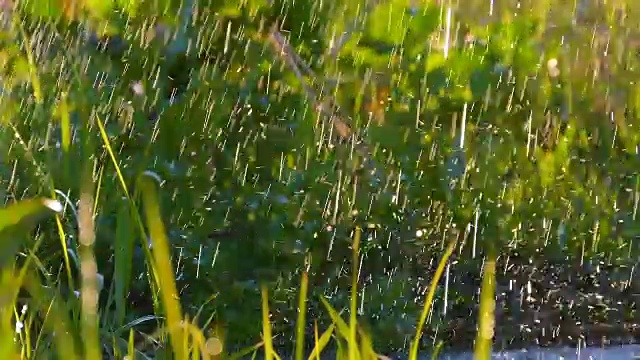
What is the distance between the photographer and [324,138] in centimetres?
152

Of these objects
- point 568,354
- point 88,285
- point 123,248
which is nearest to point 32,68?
point 123,248

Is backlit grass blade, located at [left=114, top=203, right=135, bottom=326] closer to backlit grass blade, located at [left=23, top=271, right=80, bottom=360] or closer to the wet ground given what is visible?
backlit grass blade, located at [left=23, top=271, right=80, bottom=360]

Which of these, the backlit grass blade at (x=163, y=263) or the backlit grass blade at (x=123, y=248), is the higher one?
the backlit grass blade at (x=163, y=263)

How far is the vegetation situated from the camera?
1463mm

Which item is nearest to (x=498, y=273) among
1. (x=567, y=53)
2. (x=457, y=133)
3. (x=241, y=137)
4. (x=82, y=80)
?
(x=457, y=133)

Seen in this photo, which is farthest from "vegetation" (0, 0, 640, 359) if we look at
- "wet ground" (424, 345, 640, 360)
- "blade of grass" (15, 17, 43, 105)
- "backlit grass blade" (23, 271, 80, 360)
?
"backlit grass blade" (23, 271, 80, 360)

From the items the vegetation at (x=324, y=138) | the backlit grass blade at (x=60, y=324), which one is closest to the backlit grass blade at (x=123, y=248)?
the backlit grass blade at (x=60, y=324)

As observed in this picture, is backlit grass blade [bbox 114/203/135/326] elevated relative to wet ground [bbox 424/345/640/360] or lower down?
elevated

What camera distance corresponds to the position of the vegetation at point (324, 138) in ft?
4.80

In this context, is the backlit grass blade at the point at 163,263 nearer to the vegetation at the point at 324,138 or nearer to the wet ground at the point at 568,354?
the vegetation at the point at 324,138

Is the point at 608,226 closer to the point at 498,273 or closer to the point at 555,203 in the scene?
the point at 555,203

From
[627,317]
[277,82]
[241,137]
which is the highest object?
[277,82]

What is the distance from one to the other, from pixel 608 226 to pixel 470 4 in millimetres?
541

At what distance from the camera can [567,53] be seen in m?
1.55
